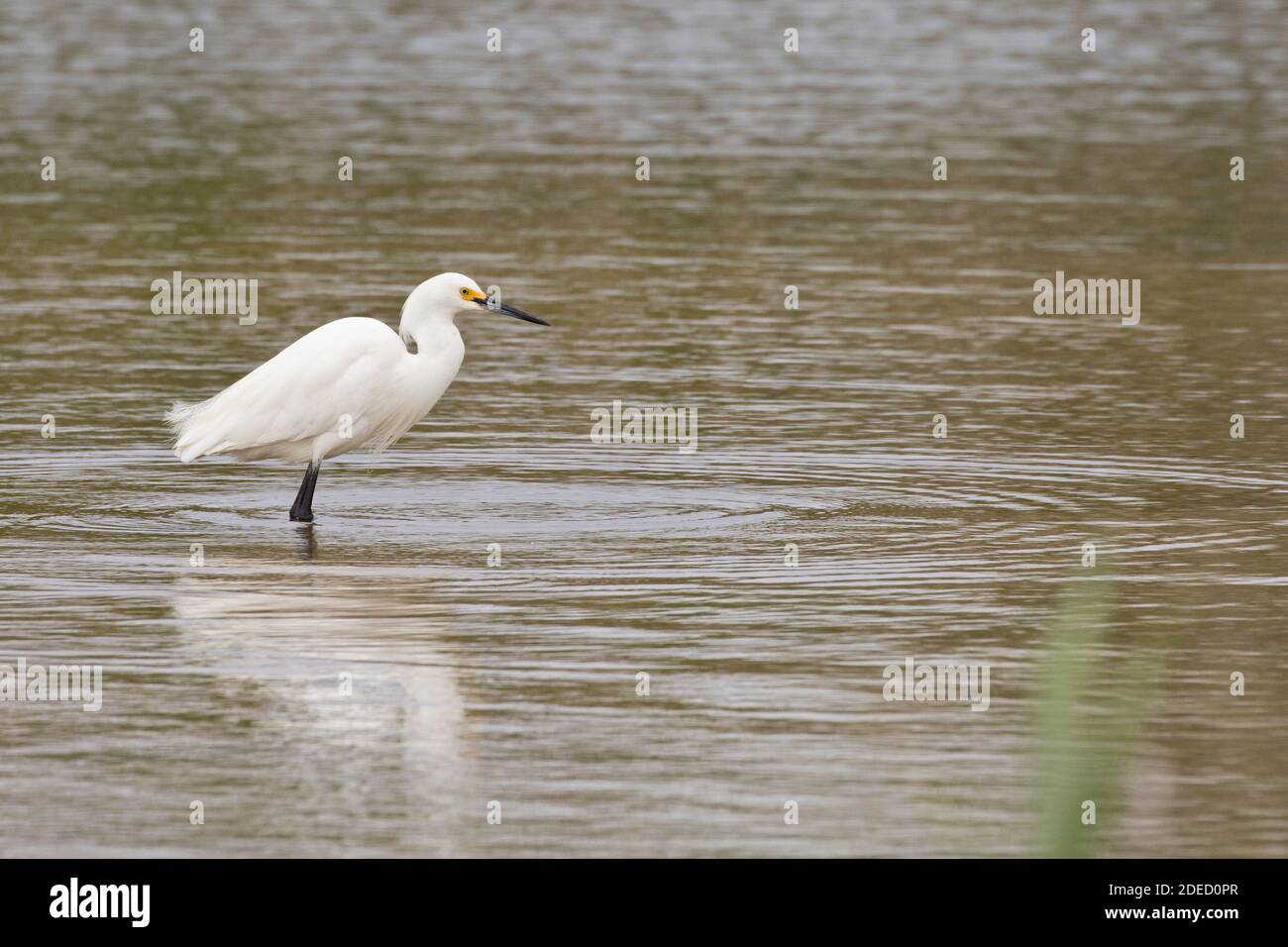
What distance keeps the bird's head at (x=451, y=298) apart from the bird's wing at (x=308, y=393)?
0.29 metres

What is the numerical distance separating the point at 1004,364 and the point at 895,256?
552 centimetres

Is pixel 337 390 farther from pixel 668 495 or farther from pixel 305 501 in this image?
pixel 668 495

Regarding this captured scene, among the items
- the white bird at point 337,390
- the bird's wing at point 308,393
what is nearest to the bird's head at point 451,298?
the white bird at point 337,390

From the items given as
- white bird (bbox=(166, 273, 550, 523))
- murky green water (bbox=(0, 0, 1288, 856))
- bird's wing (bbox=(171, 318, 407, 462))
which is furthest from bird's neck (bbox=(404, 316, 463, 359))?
murky green water (bbox=(0, 0, 1288, 856))

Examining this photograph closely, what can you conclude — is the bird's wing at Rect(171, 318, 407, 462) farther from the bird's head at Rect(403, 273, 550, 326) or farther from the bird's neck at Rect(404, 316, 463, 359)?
the bird's head at Rect(403, 273, 550, 326)

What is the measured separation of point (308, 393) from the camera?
15.0m

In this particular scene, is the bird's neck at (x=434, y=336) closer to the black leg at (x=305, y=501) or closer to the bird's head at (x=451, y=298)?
the bird's head at (x=451, y=298)

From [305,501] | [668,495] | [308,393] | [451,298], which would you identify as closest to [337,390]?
[308,393]

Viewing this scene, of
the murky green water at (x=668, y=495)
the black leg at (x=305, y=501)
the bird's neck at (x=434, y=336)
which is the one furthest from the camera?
the bird's neck at (x=434, y=336)

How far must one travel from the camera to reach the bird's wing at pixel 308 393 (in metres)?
15.0

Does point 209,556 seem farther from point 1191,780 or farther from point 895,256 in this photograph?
point 895,256

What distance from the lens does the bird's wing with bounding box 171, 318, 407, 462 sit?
15.0 m
